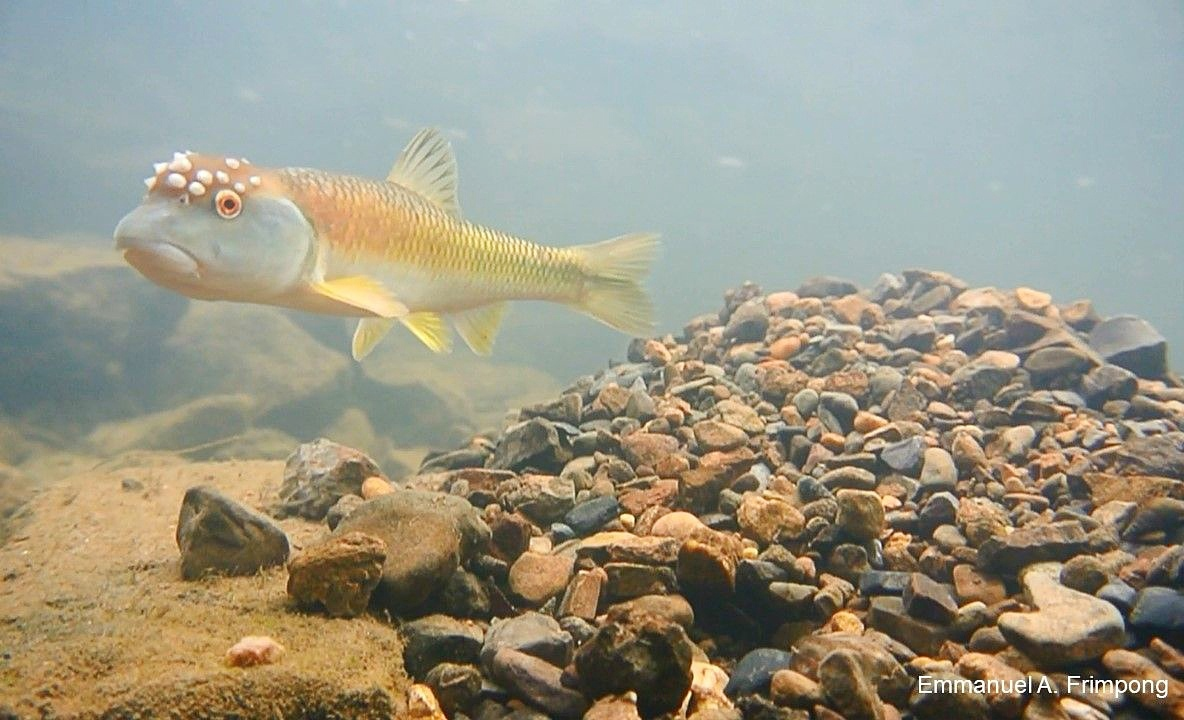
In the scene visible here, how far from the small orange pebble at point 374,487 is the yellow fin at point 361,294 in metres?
1.19

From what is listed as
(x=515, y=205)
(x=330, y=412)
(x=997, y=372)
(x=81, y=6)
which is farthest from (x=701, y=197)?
(x=997, y=372)

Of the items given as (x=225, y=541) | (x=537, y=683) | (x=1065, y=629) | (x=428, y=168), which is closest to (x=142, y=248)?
(x=225, y=541)

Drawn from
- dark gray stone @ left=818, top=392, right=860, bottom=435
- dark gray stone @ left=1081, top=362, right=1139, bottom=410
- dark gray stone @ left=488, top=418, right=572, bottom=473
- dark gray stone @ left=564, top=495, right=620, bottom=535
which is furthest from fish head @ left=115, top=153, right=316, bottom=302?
dark gray stone @ left=1081, top=362, right=1139, bottom=410

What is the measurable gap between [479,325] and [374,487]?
1.58 meters

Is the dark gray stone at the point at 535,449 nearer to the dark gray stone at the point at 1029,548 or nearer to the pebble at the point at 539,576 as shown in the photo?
the pebble at the point at 539,576

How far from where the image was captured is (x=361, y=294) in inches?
163

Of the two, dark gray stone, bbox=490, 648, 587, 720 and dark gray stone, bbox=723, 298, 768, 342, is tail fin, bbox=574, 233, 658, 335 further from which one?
dark gray stone, bbox=490, 648, 587, 720

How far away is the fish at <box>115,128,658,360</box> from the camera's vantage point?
342 centimetres

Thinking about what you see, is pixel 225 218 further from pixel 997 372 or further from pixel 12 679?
pixel 997 372

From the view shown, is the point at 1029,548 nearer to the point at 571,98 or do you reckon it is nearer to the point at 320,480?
the point at 320,480

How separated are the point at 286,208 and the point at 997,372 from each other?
5.41 meters

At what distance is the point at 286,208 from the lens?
379 centimetres

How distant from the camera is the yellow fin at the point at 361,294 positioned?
3.98 m

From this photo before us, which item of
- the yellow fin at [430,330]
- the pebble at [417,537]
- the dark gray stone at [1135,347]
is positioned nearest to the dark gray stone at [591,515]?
the pebble at [417,537]
